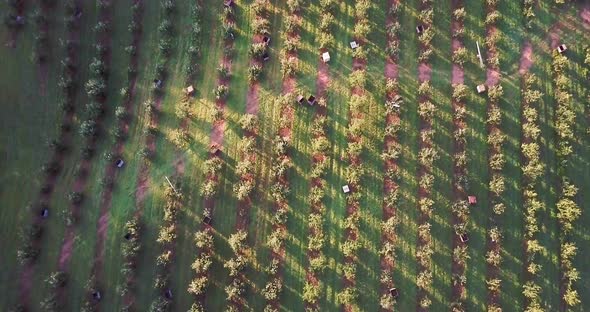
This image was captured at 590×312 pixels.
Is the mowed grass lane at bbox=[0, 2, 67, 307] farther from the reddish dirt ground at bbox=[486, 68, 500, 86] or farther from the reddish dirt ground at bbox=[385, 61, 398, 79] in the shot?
the reddish dirt ground at bbox=[486, 68, 500, 86]

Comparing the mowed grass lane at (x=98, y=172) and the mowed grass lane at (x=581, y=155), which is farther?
the mowed grass lane at (x=581, y=155)

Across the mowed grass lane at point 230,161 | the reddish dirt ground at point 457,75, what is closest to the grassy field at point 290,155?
the mowed grass lane at point 230,161

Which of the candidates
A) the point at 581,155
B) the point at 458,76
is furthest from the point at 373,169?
the point at 581,155

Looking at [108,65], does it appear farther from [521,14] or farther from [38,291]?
[521,14]

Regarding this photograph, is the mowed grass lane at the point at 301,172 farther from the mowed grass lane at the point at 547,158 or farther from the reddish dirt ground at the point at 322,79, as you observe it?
the mowed grass lane at the point at 547,158

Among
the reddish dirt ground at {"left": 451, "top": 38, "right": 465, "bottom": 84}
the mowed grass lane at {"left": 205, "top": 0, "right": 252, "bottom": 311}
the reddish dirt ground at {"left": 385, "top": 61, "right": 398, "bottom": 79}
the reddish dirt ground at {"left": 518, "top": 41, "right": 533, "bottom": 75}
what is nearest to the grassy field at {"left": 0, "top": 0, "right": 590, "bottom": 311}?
the mowed grass lane at {"left": 205, "top": 0, "right": 252, "bottom": 311}

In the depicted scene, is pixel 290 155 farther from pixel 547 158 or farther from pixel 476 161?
pixel 547 158
